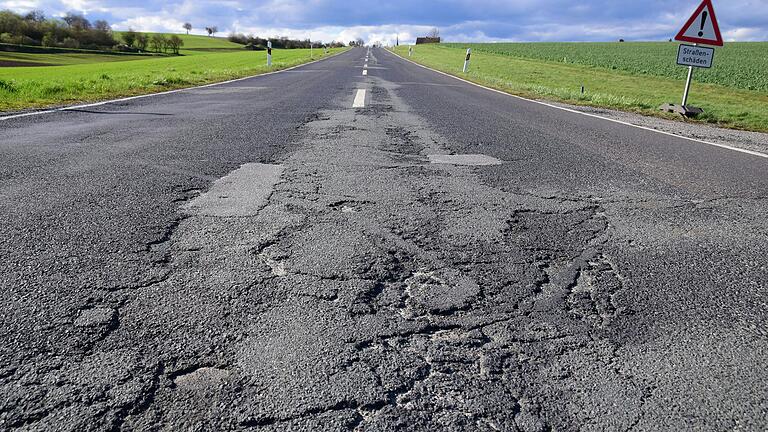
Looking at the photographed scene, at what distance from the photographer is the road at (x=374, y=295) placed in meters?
1.45

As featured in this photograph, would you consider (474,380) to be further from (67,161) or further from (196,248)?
(67,161)

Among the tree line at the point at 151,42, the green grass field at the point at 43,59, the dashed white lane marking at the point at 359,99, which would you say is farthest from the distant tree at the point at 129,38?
the dashed white lane marking at the point at 359,99

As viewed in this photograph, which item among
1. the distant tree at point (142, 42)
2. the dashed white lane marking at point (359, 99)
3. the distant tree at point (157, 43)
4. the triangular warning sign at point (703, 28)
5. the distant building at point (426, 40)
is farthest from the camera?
the distant building at point (426, 40)

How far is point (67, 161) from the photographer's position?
13.5 ft

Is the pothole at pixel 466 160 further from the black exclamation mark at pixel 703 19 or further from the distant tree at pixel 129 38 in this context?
the distant tree at pixel 129 38

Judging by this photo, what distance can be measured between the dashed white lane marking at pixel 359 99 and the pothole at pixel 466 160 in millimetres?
4272

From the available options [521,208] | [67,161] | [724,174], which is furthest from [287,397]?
[724,174]

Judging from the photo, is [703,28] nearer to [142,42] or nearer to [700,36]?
[700,36]

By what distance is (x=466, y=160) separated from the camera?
4691 mm

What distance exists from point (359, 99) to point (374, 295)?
8.27m

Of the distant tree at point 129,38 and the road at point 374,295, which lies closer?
the road at point 374,295

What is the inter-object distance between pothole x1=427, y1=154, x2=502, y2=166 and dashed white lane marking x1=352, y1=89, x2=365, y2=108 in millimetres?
4272

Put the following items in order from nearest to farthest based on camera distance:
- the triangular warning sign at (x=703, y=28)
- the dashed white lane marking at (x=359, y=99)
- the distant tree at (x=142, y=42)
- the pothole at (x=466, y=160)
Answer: the pothole at (x=466, y=160) < the dashed white lane marking at (x=359, y=99) < the triangular warning sign at (x=703, y=28) < the distant tree at (x=142, y=42)

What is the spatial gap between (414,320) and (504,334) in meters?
0.32
